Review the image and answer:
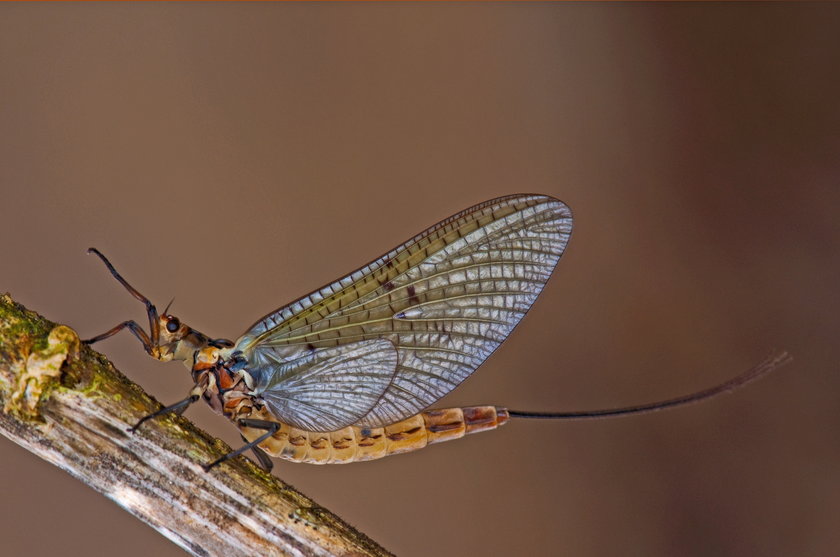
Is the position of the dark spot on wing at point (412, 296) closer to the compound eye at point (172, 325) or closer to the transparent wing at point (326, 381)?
the transparent wing at point (326, 381)

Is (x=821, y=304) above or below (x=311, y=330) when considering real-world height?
above

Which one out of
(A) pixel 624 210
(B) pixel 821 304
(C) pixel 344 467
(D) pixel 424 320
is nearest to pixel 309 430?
(D) pixel 424 320

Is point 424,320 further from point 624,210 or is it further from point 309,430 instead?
point 624,210

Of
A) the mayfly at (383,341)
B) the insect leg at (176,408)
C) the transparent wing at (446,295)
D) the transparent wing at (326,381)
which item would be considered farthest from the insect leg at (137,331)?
the transparent wing at (446,295)

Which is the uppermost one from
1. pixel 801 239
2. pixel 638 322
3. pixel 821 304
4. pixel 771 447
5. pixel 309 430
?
pixel 801 239

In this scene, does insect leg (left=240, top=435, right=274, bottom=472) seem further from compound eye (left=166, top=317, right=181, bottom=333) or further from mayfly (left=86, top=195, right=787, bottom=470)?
compound eye (left=166, top=317, right=181, bottom=333)

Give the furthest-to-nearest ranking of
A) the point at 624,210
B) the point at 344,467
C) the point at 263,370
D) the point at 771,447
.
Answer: the point at 624,210
the point at 771,447
the point at 344,467
the point at 263,370

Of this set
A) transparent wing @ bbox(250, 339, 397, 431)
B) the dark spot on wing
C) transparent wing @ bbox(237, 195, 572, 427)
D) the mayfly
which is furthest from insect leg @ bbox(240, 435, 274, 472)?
the dark spot on wing
